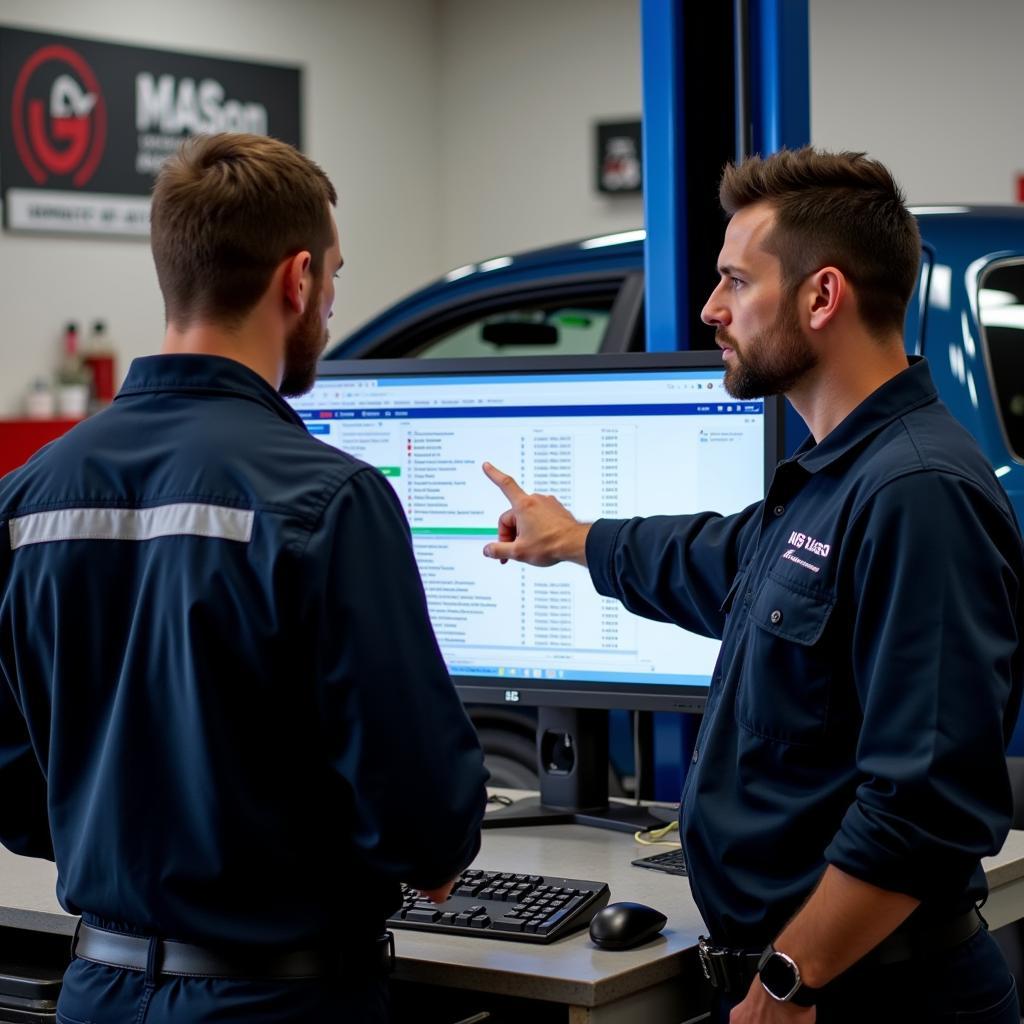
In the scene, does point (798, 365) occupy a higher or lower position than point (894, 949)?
higher

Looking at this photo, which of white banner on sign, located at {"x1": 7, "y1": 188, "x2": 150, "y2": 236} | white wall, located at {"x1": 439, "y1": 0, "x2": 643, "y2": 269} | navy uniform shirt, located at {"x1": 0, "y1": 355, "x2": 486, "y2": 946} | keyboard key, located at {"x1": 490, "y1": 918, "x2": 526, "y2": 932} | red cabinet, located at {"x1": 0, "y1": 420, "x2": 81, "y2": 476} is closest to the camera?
navy uniform shirt, located at {"x1": 0, "y1": 355, "x2": 486, "y2": 946}

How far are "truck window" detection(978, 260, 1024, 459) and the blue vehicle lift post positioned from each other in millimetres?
760

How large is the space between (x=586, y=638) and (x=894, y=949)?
2.40ft

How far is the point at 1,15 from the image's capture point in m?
5.81

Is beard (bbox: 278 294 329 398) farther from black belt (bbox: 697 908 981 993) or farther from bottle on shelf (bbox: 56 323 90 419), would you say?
bottle on shelf (bbox: 56 323 90 419)

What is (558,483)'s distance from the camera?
6.85 ft

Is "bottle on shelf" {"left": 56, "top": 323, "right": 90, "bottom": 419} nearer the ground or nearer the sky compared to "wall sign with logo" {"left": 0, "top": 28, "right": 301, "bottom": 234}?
nearer the ground

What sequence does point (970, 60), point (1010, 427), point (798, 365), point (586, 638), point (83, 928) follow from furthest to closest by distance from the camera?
1. point (970, 60)
2. point (1010, 427)
3. point (586, 638)
4. point (798, 365)
5. point (83, 928)

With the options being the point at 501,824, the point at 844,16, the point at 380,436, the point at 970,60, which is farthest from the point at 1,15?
the point at 501,824

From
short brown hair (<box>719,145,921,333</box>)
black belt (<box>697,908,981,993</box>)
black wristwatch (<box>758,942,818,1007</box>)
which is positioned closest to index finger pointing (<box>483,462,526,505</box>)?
short brown hair (<box>719,145,921,333</box>)

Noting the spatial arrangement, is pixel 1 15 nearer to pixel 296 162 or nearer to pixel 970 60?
pixel 970 60

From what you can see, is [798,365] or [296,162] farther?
[798,365]

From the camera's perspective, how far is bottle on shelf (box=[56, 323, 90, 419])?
5719mm

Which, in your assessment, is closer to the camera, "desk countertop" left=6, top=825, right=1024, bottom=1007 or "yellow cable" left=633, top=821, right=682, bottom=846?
"desk countertop" left=6, top=825, right=1024, bottom=1007
